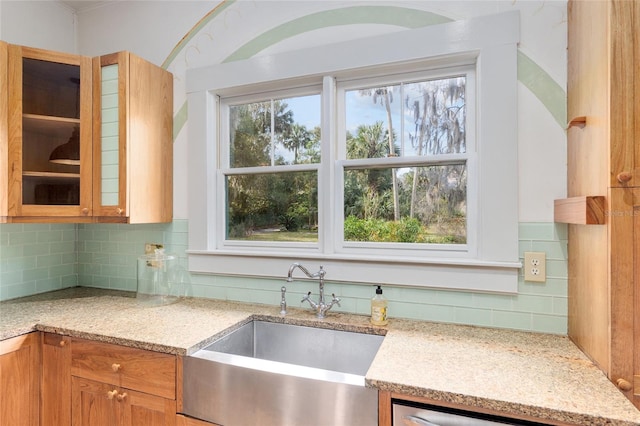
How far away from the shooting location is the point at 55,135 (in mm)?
1887

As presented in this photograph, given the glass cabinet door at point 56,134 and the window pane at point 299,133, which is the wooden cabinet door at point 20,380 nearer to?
the glass cabinet door at point 56,134


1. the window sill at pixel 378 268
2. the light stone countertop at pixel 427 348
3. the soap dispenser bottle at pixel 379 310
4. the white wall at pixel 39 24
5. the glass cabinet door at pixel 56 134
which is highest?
the white wall at pixel 39 24

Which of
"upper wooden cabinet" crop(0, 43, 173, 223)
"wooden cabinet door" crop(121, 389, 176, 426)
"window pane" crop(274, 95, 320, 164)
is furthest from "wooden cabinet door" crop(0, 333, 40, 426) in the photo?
"window pane" crop(274, 95, 320, 164)

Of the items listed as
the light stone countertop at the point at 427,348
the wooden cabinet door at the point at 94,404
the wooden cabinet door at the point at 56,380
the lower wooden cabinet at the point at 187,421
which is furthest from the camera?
the wooden cabinet door at the point at 56,380

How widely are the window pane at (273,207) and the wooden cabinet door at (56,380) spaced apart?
933mm

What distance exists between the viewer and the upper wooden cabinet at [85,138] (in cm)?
182

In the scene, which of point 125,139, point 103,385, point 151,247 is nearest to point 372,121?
point 125,139

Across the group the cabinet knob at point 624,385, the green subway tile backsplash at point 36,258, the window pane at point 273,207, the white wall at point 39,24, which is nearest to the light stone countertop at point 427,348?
the cabinet knob at point 624,385

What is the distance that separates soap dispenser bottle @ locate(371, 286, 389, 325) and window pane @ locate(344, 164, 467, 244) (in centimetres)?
32

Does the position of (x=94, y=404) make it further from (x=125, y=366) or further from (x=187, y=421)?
(x=187, y=421)

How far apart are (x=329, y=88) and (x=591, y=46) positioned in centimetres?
105

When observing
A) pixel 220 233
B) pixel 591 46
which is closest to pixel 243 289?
pixel 220 233

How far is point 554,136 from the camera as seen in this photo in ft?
4.72

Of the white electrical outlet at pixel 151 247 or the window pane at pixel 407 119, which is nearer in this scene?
the window pane at pixel 407 119
